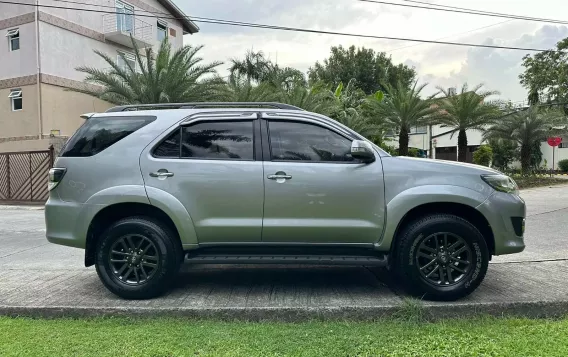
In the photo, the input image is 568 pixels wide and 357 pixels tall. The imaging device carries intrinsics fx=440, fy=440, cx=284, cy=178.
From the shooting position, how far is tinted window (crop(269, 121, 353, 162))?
4465 mm

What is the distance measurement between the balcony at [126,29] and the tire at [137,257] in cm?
2057

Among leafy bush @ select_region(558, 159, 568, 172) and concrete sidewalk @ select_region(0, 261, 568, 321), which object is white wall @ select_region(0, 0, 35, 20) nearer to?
concrete sidewalk @ select_region(0, 261, 568, 321)

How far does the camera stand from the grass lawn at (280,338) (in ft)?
11.0

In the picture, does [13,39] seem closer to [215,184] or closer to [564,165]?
[215,184]

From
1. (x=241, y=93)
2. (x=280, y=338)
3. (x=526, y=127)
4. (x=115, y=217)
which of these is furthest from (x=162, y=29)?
(x=280, y=338)

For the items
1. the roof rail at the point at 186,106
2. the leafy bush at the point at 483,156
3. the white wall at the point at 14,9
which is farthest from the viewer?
the leafy bush at the point at 483,156

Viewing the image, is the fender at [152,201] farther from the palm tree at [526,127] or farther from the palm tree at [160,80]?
the palm tree at [526,127]

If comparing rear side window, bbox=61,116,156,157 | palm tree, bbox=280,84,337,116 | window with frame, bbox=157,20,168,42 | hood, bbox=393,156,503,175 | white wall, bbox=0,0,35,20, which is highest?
window with frame, bbox=157,20,168,42

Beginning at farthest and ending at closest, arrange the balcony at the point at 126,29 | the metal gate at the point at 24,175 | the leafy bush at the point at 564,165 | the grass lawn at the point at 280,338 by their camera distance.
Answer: the leafy bush at the point at 564,165
the balcony at the point at 126,29
the metal gate at the point at 24,175
the grass lawn at the point at 280,338

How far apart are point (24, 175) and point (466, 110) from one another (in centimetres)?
2078

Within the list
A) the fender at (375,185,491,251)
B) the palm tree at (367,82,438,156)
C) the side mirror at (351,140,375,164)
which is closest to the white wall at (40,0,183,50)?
the palm tree at (367,82,438,156)

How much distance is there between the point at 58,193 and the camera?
4.48 metres

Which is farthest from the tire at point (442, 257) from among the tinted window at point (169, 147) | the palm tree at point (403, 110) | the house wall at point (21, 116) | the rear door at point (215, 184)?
the house wall at point (21, 116)

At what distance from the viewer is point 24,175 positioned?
61.3ft
